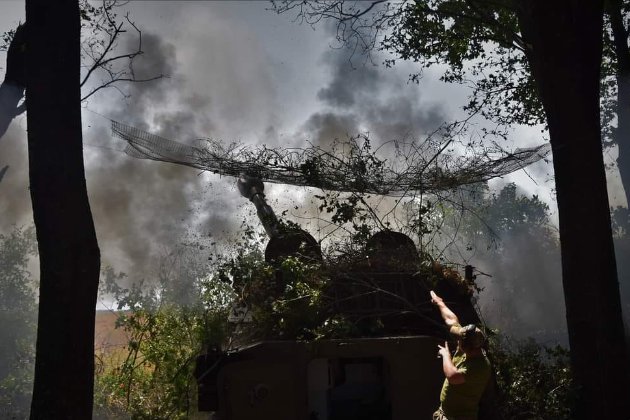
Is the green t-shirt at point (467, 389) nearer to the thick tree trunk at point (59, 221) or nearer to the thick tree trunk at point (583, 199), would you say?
the thick tree trunk at point (583, 199)

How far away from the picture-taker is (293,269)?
774 centimetres

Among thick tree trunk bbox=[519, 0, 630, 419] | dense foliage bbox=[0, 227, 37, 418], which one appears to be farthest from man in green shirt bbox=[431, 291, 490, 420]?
dense foliage bbox=[0, 227, 37, 418]

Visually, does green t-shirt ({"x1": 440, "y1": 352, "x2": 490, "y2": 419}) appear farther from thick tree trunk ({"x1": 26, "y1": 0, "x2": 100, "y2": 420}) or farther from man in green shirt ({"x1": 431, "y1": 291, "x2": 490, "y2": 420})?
thick tree trunk ({"x1": 26, "y1": 0, "x2": 100, "y2": 420})

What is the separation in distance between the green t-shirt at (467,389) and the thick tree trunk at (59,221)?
311 centimetres

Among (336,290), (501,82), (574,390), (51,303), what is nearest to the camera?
(51,303)

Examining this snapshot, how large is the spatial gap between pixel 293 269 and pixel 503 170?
4.15 m

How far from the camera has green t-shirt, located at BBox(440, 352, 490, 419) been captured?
5.22 metres

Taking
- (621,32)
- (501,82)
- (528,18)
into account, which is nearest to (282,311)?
(528,18)

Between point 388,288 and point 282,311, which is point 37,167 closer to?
point 282,311

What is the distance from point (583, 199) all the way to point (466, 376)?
9.77 ft

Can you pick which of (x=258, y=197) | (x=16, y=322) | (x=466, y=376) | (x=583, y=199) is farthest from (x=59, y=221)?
(x=16, y=322)

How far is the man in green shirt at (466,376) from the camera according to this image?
17.0ft

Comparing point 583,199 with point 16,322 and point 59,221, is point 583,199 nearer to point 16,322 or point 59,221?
point 59,221

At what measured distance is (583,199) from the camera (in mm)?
7117
